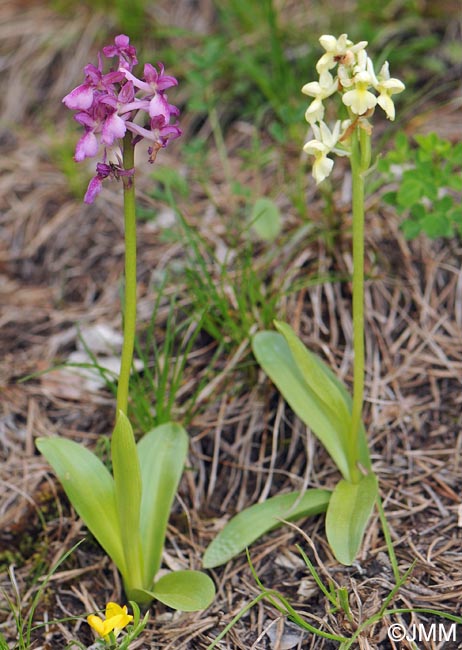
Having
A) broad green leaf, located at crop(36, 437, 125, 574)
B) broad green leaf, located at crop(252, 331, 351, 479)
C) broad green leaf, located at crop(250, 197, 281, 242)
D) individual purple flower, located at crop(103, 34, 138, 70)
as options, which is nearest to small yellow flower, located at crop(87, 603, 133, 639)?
broad green leaf, located at crop(36, 437, 125, 574)

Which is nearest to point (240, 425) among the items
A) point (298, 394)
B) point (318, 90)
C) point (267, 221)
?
point (298, 394)

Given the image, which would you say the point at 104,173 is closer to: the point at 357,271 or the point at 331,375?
the point at 357,271

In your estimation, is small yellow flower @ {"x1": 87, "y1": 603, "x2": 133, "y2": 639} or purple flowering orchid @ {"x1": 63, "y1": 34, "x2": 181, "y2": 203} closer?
purple flowering orchid @ {"x1": 63, "y1": 34, "x2": 181, "y2": 203}

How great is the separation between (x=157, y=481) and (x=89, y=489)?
0.21 metres

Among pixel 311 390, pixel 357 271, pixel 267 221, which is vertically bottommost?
pixel 311 390

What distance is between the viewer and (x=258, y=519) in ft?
7.07

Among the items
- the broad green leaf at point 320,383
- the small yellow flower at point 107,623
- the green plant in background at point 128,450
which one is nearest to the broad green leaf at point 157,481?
the green plant in background at point 128,450

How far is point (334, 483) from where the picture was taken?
2.36 metres

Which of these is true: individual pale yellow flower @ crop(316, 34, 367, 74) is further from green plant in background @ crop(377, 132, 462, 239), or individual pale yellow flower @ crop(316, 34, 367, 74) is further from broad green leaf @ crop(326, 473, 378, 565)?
broad green leaf @ crop(326, 473, 378, 565)

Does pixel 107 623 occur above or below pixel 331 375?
below

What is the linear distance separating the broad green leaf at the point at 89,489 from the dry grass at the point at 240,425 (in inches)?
7.9

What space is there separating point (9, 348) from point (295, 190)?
1.34 m

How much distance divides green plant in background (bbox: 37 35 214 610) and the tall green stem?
1.58 feet

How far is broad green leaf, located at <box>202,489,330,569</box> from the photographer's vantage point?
2.10m
